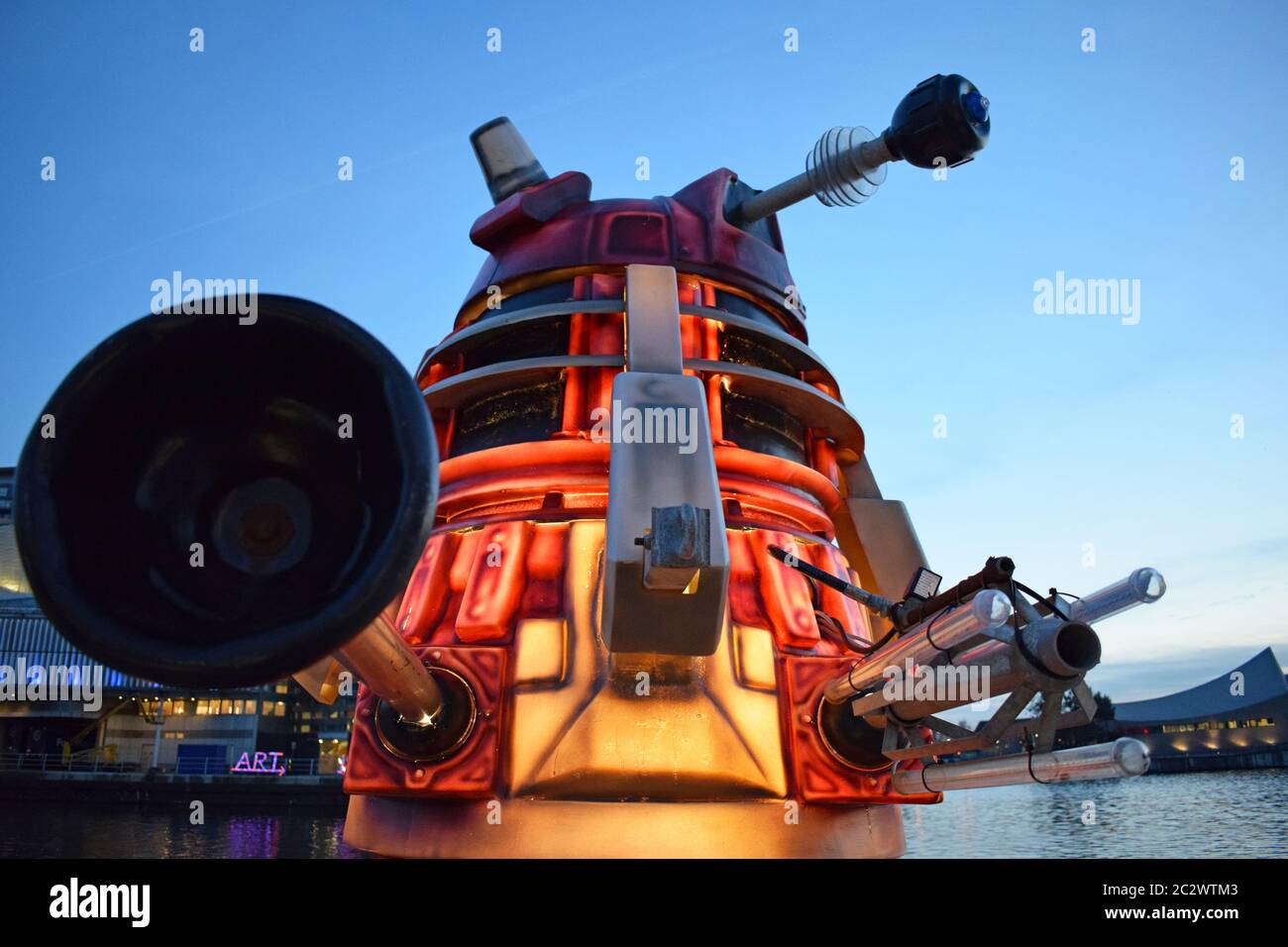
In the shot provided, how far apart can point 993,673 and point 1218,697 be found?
3687 inches

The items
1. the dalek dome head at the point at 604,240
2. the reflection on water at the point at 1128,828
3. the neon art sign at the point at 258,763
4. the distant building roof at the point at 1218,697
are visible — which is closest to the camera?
the dalek dome head at the point at 604,240

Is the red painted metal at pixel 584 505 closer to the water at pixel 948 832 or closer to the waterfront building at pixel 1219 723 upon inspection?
the water at pixel 948 832

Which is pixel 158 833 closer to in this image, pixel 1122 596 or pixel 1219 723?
pixel 1122 596

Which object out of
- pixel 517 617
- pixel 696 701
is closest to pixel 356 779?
pixel 517 617

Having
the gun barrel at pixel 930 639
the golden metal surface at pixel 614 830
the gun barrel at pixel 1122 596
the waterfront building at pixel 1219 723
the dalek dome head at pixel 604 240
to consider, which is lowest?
the waterfront building at pixel 1219 723

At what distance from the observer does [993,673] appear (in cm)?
569

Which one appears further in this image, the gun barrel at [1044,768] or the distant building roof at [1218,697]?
the distant building roof at [1218,697]

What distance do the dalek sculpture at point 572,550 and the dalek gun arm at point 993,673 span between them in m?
0.03

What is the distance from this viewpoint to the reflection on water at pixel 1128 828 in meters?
23.4
